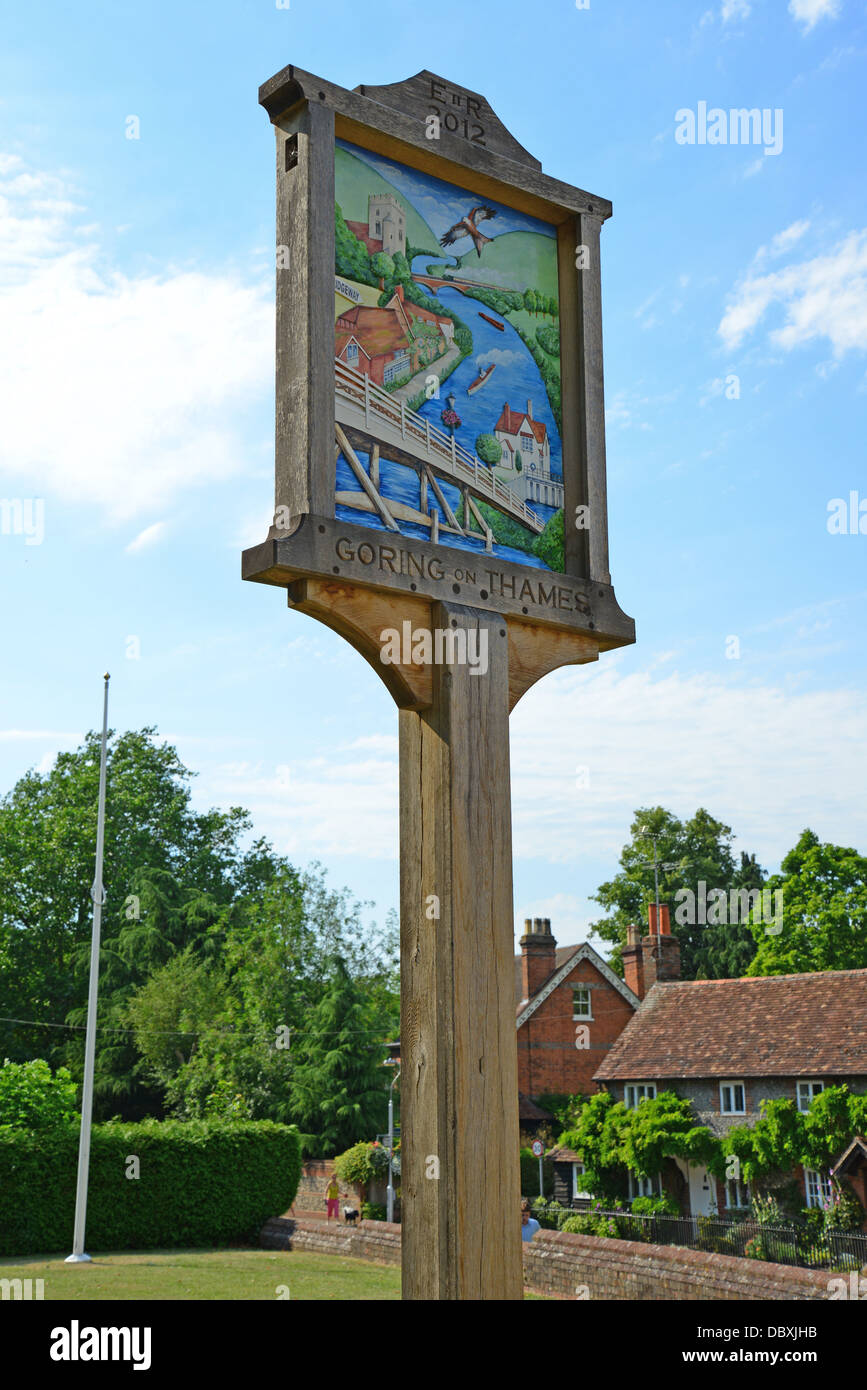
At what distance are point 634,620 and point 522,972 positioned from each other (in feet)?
116

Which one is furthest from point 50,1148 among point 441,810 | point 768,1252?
point 441,810

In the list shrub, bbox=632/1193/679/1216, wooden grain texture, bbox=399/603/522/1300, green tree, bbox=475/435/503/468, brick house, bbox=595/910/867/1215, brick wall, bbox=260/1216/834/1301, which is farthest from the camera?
shrub, bbox=632/1193/679/1216

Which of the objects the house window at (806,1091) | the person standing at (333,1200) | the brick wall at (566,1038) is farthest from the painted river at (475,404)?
the brick wall at (566,1038)

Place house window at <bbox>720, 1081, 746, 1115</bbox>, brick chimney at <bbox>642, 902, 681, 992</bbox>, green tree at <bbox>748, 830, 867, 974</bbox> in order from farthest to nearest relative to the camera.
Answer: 1. green tree at <bbox>748, 830, 867, 974</bbox>
2. brick chimney at <bbox>642, 902, 681, 992</bbox>
3. house window at <bbox>720, 1081, 746, 1115</bbox>

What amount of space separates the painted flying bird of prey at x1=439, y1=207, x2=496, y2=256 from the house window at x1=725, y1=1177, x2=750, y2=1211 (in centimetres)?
2708

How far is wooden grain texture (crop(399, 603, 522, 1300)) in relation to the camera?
3912 mm

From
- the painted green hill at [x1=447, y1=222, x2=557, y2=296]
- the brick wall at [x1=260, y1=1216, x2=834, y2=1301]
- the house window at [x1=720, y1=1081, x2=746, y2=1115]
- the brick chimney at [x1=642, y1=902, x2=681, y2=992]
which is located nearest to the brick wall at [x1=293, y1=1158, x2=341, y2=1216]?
the brick chimney at [x1=642, y1=902, x2=681, y2=992]

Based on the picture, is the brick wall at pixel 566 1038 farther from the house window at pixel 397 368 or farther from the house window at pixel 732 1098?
the house window at pixel 397 368

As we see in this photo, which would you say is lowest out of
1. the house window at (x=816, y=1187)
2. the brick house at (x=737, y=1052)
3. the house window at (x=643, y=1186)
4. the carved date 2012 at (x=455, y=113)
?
the house window at (x=643, y=1186)

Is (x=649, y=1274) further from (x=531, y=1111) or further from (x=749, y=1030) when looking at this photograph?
(x=531, y=1111)

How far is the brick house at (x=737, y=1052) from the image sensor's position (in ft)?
88.7

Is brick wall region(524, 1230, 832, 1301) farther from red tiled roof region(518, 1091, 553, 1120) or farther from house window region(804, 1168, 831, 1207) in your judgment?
red tiled roof region(518, 1091, 553, 1120)

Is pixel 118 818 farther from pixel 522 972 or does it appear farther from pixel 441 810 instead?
pixel 441 810

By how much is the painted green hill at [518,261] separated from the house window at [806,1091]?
25263mm
